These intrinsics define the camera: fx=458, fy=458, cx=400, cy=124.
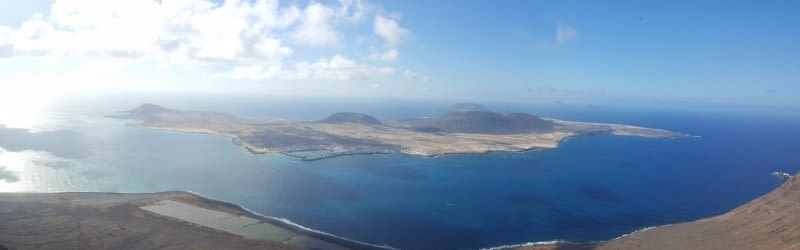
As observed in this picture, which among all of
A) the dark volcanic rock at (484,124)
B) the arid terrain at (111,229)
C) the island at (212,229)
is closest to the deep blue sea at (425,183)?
the island at (212,229)

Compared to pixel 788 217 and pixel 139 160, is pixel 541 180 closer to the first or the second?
pixel 788 217

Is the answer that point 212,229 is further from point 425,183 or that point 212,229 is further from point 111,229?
point 425,183

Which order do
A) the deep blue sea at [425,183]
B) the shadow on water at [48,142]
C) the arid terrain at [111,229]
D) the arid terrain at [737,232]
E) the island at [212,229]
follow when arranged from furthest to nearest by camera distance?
the shadow on water at [48,142]
the deep blue sea at [425,183]
the arid terrain at [737,232]
the island at [212,229]
the arid terrain at [111,229]

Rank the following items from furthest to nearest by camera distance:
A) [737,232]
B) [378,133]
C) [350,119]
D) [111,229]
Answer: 1. [350,119]
2. [378,133]
3. [737,232]
4. [111,229]

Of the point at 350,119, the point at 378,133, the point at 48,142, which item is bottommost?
the point at 48,142

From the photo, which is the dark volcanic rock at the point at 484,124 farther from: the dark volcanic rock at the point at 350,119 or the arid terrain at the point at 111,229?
the arid terrain at the point at 111,229

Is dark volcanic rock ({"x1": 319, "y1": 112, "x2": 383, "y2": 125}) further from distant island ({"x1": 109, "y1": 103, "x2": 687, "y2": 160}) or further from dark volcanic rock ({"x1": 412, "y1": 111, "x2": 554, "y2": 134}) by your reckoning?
dark volcanic rock ({"x1": 412, "y1": 111, "x2": 554, "y2": 134})

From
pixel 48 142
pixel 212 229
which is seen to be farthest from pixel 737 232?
pixel 48 142
